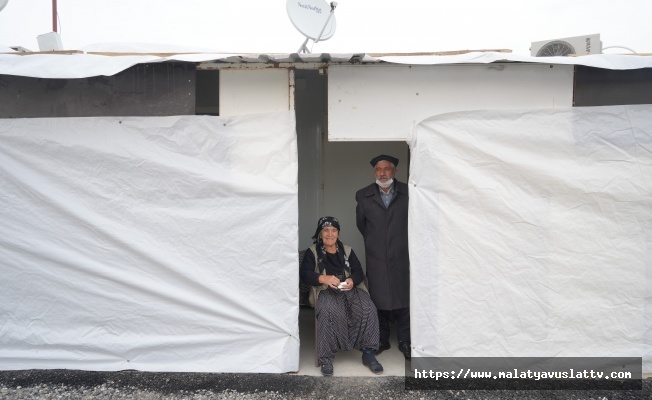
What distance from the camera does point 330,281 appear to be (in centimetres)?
337

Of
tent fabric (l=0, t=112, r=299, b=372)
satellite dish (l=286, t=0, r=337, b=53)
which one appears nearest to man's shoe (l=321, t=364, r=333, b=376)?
tent fabric (l=0, t=112, r=299, b=372)

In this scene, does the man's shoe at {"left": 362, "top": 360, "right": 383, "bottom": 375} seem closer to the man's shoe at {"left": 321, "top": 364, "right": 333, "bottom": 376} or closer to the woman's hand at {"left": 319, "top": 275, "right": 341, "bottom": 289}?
the man's shoe at {"left": 321, "top": 364, "right": 333, "bottom": 376}

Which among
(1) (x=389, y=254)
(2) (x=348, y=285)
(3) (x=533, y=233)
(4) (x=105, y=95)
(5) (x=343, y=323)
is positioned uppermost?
(4) (x=105, y=95)

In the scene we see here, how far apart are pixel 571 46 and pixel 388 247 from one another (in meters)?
2.48

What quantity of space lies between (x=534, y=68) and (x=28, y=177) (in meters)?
3.50

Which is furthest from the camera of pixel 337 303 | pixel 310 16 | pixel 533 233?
pixel 310 16

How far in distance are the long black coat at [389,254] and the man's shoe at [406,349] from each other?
0.30m

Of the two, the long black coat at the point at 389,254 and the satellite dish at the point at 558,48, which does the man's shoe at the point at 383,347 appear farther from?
the satellite dish at the point at 558,48

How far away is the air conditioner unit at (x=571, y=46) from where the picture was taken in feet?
13.2

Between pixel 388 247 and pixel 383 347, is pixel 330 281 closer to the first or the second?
pixel 388 247

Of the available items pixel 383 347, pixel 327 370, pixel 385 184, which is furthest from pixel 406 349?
pixel 385 184

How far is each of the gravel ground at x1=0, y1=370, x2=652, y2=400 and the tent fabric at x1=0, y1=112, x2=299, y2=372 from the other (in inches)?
4.8

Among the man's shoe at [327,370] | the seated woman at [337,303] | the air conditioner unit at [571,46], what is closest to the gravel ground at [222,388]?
the man's shoe at [327,370]

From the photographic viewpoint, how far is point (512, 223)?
3.07 m
